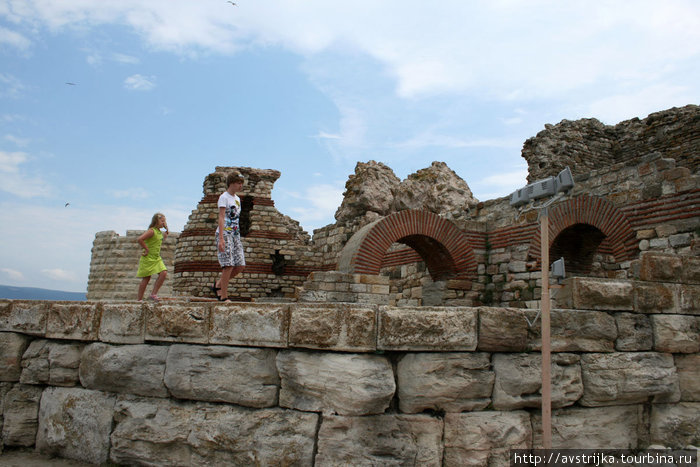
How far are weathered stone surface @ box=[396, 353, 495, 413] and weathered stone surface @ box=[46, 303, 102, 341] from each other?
2.49m

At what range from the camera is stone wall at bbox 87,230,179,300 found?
17.9 metres

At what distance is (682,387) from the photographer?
4031mm

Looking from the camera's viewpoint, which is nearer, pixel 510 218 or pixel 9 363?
pixel 9 363

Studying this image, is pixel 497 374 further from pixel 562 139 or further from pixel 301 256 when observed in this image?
pixel 301 256

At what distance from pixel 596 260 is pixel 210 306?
26.3 ft

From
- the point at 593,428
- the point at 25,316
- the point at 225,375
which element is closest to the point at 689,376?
the point at 593,428

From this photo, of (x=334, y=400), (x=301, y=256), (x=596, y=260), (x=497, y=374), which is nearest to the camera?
(x=334, y=400)

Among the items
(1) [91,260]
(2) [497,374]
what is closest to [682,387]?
(2) [497,374]

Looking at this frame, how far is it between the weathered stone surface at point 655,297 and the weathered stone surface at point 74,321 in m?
4.36

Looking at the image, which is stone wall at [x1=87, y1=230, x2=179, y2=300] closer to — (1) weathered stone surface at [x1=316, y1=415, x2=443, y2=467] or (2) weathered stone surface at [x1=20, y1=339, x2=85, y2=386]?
(2) weathered stone surface at [x1=20, y1=339, x2=85, y2=386]

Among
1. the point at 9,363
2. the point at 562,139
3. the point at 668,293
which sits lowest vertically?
the point at 9,363

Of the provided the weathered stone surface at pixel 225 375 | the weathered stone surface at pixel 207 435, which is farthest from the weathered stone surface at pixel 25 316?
the weathered stone surface at pixel 225 375

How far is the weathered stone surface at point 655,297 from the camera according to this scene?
4027 millimetres

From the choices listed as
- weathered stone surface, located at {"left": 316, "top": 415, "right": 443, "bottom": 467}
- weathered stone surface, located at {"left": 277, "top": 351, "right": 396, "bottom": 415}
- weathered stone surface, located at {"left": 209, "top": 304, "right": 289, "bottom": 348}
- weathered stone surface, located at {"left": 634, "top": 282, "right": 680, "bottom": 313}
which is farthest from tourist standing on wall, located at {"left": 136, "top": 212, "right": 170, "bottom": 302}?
weathered stone surface, located at {"left": 634, "top": 282, "right": 680, "bottom": 313}
